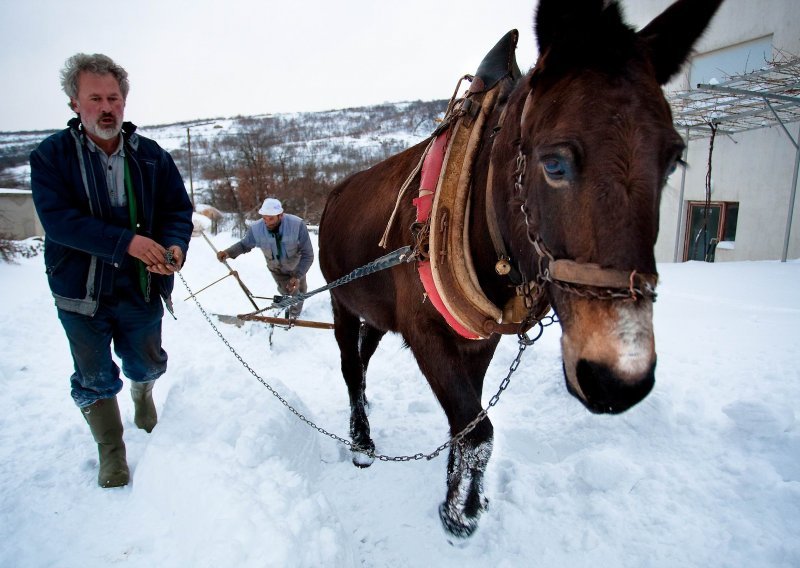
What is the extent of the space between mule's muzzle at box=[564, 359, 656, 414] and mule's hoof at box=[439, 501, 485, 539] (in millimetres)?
1132

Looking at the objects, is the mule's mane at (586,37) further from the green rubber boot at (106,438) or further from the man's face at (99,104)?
the green rubber boot at (106,438)

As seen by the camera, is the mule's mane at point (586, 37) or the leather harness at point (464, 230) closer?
the mule's mane at point (586, 37)

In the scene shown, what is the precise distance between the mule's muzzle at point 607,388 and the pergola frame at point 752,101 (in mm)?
7041

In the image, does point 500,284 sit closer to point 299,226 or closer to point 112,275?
point 112,275

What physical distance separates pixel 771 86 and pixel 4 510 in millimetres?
10852

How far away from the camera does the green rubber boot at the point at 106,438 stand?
2.27m

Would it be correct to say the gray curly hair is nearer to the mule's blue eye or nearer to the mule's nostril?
the mule's blue eye

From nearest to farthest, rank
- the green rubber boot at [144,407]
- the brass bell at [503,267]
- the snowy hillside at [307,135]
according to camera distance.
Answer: the brass bell at [503,267]
the green rubber boot at [144,407]
the snowy hillside at [307,135]

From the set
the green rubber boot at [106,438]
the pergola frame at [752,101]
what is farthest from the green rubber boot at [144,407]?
the pergola frame at [752,101]

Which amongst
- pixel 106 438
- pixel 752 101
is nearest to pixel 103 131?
pixel 106 438

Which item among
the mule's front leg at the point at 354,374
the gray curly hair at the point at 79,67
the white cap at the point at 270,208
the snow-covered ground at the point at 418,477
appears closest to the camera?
the snow-covered ground at the point at 418,477

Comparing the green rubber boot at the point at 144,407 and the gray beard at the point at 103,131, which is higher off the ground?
the gray beard at the point at 103,131

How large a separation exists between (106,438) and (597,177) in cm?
269

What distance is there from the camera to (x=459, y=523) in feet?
6.48
